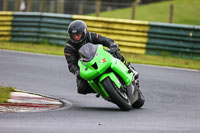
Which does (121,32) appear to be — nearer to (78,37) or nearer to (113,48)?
(113,48)

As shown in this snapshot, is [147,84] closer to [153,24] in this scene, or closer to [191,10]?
[153,24]

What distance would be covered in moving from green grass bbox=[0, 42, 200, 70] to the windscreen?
7836mm

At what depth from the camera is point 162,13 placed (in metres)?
34.4

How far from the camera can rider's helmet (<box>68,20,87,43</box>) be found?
871 cm

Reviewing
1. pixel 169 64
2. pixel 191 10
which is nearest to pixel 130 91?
pixel 169 64

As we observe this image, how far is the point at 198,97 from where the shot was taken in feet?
35.2

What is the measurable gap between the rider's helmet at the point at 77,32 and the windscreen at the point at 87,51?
0.30 metres

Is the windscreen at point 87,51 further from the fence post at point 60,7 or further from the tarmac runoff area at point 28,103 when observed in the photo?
the fence post at point 60,7

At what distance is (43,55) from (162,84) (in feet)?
19.8

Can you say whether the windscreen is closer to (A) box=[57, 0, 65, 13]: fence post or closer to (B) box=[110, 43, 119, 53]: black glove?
(B) box=[110, 43, 119, 53]: black glove

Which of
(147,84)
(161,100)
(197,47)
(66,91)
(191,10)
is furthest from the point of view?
(191,10)

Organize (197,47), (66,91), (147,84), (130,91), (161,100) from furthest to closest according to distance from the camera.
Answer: (197,47) → (147,84) → (66,91) → (161,100) → (130,91)

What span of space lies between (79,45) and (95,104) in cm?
123

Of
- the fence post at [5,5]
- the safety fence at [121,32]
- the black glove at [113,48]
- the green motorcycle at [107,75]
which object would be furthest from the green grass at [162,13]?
the green motorcycle at [107,75]
